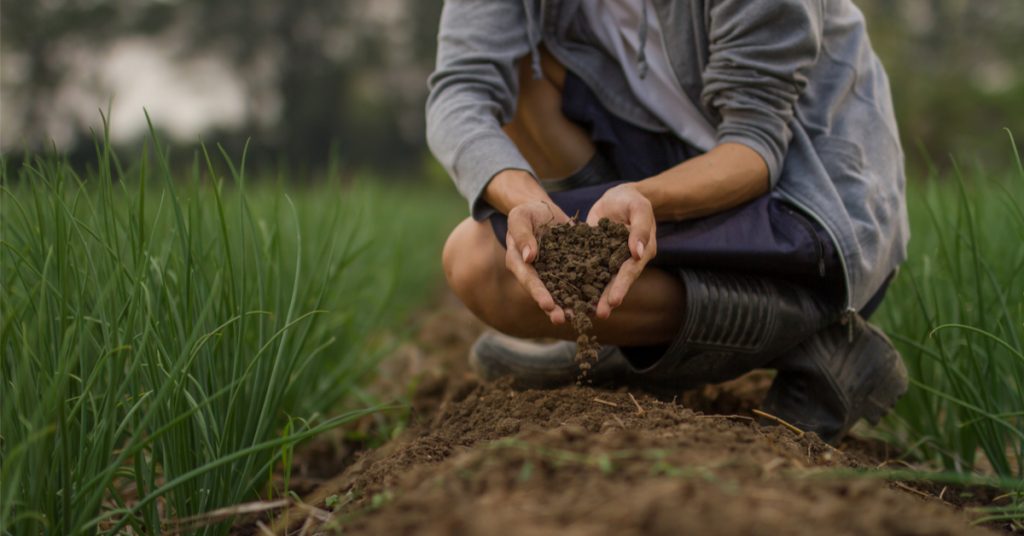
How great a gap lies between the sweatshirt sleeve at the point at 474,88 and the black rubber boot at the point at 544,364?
40cm

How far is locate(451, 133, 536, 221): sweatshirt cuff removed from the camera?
1674 millimetres

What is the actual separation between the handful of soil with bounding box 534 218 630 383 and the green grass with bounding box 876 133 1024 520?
49cm

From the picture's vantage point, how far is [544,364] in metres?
1.96

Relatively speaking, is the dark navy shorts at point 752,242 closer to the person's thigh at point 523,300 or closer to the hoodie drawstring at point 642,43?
the person's thigh at point 523,300

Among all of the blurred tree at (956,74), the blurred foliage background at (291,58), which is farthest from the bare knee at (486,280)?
the blurred foliage background at (291,58)

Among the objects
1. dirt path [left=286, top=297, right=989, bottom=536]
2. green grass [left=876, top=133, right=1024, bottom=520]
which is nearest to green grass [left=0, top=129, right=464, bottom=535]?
dirt path [left=286, top=297, right=989, bottom=536]

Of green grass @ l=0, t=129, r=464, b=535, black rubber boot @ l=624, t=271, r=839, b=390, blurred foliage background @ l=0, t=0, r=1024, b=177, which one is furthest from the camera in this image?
blurred foliage background @ l=0, t=0, r=1024, b=177

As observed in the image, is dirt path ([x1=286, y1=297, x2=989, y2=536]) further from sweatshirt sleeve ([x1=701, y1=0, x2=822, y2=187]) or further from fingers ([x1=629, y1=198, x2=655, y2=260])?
sweatshirt sleeve ([x1=701, y1=0, x2=822, y2=187])

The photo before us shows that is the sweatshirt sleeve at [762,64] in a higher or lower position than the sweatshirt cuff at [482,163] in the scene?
higher

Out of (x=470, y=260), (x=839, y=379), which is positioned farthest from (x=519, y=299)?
(x=839, y=379)

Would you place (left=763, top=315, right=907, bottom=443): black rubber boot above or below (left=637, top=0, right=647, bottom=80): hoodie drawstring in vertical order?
below

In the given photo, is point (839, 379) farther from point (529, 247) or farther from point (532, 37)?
point (532, 37)

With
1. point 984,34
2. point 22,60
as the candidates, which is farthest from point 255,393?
point 984,34

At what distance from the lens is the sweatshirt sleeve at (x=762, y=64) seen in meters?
1.67
